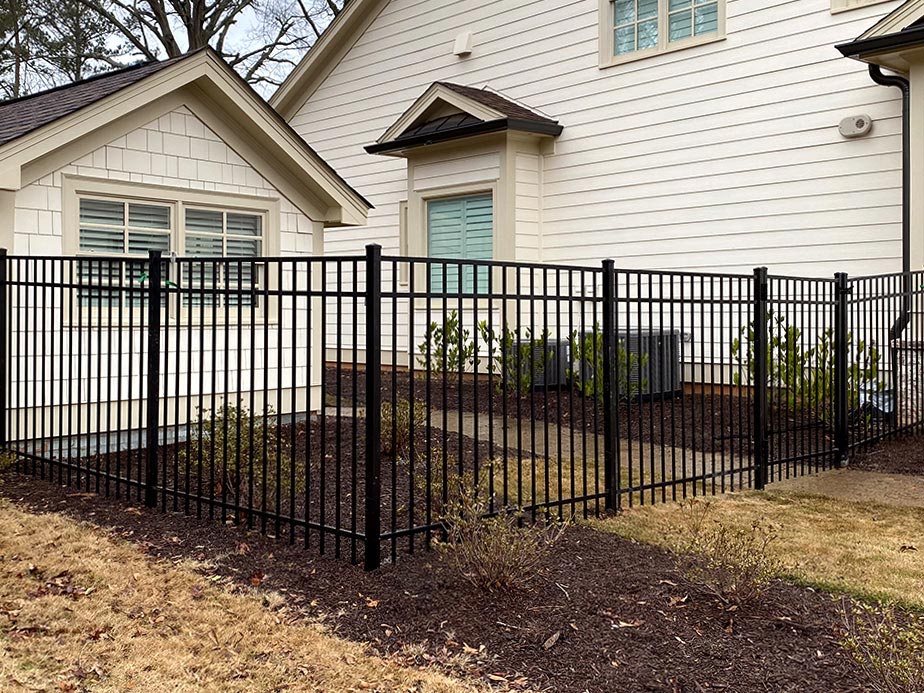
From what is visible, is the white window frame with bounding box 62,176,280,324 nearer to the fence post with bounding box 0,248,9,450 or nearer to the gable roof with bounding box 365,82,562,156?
the fence post with bounding box 0,248,9,450

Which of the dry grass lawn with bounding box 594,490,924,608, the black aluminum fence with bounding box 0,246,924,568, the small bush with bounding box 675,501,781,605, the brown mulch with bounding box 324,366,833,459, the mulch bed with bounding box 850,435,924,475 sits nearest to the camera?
the small bush with bounding box 675,501,781,605

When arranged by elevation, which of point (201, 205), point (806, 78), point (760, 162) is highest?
point (806, 78)

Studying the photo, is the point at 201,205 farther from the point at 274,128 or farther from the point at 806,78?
the point at 806,78

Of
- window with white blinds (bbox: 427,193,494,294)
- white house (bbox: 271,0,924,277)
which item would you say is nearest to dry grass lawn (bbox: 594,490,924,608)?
white house (bbox: 271,0,924,277)

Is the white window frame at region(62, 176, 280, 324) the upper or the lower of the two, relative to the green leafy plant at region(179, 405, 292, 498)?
upper

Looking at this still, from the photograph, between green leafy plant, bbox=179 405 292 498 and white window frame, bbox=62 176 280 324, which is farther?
white window frame, bbox=62 176 280 324

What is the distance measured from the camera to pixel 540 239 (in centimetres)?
1337

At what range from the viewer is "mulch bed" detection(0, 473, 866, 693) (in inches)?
147

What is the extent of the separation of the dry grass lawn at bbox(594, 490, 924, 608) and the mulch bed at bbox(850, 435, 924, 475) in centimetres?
134

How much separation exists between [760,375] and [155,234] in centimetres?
577

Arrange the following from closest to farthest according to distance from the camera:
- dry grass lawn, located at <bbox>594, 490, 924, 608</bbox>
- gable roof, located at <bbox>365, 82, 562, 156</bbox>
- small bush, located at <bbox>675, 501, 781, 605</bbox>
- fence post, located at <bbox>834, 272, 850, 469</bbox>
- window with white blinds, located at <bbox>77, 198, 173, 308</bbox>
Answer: small bush, located at <bbox>675, 501, 781, 605</bbox> → dry grass lawn, located at <bbox>594, 490, 924, 608</bbox> → fence post, located at <bbox>834, 272, 850, 469</bbox> → window with white blinds, located at <bbox>77, 198, 173, 308</bbox> → gable roof, located at <bbox>365, 82, 562, 156</bbox>

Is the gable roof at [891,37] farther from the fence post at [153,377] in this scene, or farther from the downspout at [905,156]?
the fence post at [153,377]

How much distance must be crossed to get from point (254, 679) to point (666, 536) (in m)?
2.89

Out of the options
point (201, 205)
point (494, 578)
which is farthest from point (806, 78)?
point (494, 578)
